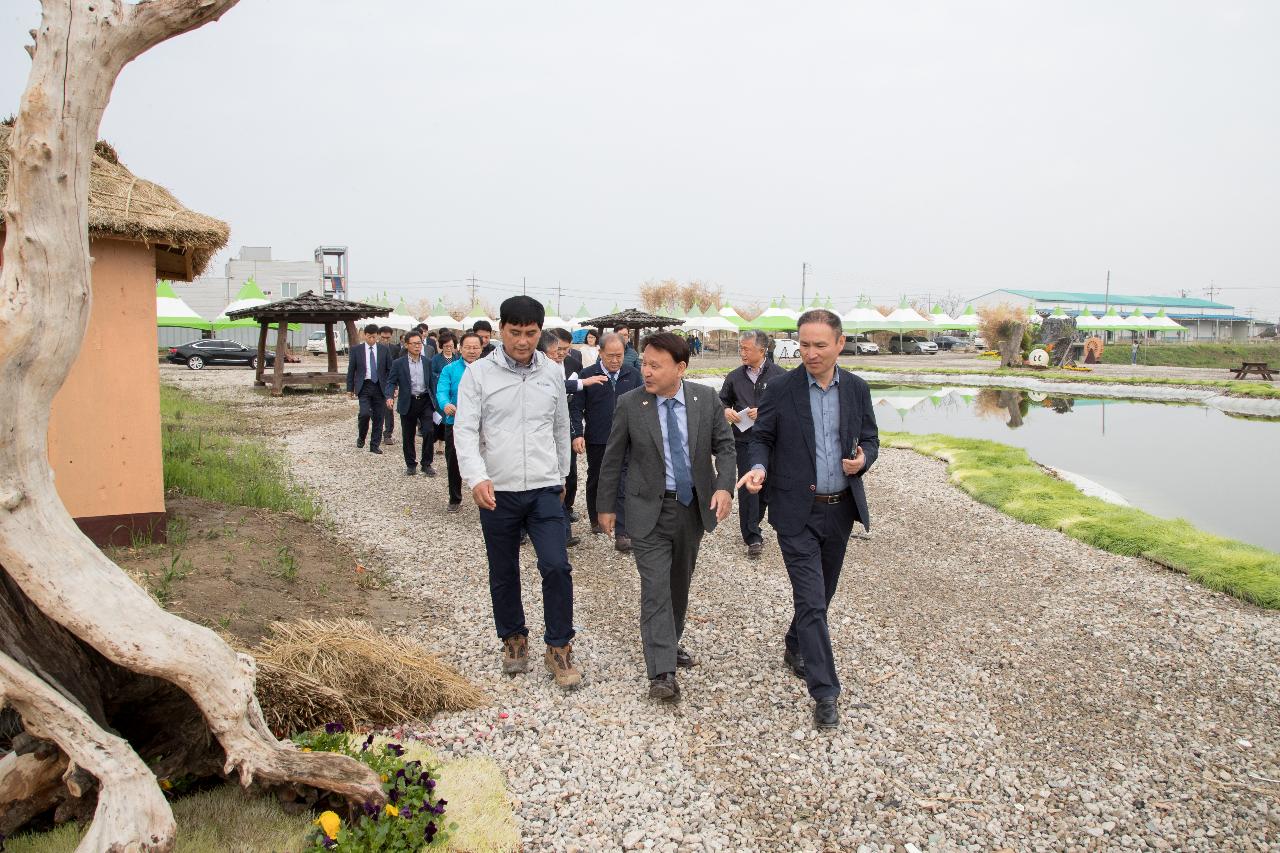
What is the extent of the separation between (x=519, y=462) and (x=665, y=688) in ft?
4.59

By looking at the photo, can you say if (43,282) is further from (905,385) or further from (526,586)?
(905,385)

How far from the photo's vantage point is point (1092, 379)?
34.1 m

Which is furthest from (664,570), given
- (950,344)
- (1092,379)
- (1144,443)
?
(950,344)

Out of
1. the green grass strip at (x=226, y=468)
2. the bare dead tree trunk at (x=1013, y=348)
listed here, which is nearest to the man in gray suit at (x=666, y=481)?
the green grass strip at (x=226, y=468)

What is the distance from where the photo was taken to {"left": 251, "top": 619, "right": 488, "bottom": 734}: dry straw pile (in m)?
3.91

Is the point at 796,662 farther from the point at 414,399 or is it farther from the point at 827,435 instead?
the point at 414,399

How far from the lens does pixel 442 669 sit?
15.1 feet

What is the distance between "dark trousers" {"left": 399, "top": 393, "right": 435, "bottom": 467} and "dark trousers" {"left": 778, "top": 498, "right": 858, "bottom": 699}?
805 cm

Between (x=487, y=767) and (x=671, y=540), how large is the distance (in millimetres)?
1498

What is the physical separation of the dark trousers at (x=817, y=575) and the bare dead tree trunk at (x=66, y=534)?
2402 millimetres

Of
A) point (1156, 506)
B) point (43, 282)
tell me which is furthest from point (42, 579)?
point (1156, 506)

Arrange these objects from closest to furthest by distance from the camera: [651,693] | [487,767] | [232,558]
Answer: [487,767]
[651,693]
[232,558]

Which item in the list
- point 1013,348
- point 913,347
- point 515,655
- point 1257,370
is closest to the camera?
point 515,655

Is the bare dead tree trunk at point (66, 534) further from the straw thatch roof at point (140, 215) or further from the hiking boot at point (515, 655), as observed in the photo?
the straw thatch roof at point (140, 215)
